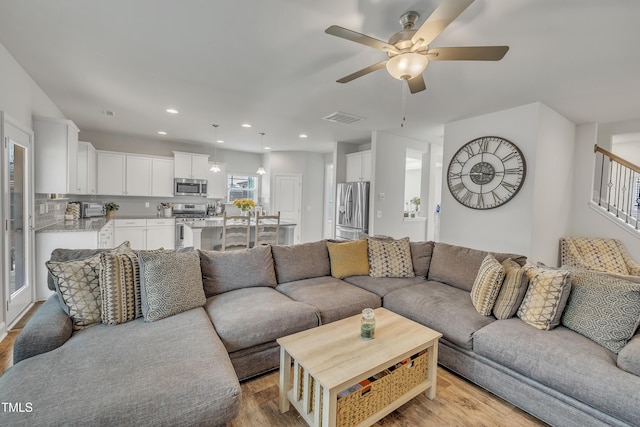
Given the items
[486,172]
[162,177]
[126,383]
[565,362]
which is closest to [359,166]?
[486,172]

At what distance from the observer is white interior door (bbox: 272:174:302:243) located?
736 centimetres

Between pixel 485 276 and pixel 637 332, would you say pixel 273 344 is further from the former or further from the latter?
pixel 637 332

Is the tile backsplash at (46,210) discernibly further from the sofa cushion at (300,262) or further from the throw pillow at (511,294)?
the throw pillow at (511,294)

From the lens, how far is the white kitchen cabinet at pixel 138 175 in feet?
19.0

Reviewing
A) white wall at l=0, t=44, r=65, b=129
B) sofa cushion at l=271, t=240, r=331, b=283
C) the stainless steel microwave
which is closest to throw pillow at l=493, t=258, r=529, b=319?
sofa cushion at l=271, t=240, r=331, b=283

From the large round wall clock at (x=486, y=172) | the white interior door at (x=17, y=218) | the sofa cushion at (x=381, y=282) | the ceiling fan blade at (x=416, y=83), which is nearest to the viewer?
the ceiling fan blade at (x=416, y=83)

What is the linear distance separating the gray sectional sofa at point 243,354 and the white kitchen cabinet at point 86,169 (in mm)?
3282

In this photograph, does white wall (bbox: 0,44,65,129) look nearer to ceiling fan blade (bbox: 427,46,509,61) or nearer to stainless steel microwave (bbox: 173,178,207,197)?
stainless steel microwave (bbox: 173,178,207,197)

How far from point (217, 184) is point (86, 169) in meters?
2.51

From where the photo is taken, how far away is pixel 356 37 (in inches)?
65.6

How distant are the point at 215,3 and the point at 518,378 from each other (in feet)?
10.1

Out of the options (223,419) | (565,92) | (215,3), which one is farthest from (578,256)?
(215,3)

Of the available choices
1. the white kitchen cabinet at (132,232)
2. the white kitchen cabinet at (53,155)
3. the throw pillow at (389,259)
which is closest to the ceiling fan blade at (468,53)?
the throw pillow at (389,259)

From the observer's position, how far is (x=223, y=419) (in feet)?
4.13
